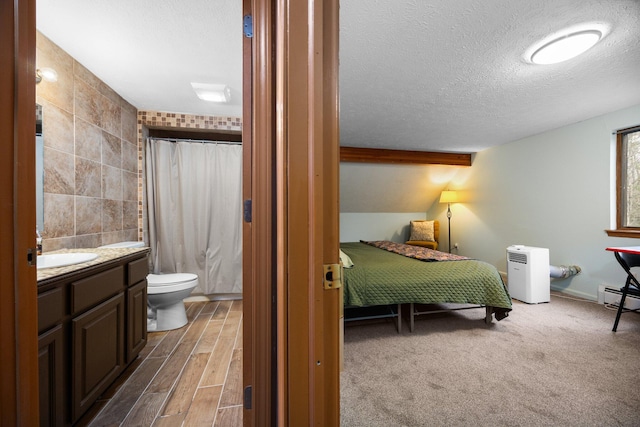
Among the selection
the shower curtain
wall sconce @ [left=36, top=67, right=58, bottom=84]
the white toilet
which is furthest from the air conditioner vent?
wall sconce @ [left=36, top=67, right=58, bottom=84]

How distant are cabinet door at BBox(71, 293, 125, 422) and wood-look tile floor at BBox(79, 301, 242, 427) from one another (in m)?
0.12

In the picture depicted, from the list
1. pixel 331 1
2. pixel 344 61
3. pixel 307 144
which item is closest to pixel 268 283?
pixel 307 144

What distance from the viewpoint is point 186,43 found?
1764 mm

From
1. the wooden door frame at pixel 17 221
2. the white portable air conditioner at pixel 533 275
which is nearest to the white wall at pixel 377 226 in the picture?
the white portable air conditioner at pixel 533 275

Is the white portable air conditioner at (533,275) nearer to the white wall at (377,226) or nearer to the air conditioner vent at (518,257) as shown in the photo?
the air conditioner vent at (518,257)

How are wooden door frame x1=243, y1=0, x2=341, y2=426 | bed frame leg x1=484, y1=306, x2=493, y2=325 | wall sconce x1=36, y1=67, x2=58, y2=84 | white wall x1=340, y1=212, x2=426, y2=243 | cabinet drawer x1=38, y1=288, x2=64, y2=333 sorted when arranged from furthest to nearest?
white wall x1=340, y1=212, x2=426, y2=243, bed frame leg x1=484, y1=306, x2=493, y2=325, wall sconce x1=36, y1=67, x2=58, y2=84, cabinet drawer x1=38, y1=288, x2=64, y2=333, wooden door frame x1=243, y1=0, x2=341, y2=426

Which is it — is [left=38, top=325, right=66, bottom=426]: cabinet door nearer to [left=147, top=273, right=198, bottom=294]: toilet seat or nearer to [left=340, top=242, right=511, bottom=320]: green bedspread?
[left=147, top=273, right=198, bottom=294]: toilet seat

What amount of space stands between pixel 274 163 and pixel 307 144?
0.34m

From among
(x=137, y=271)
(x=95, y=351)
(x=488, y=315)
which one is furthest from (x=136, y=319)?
(x=488, y=315)

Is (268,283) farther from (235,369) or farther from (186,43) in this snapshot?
(186,43)

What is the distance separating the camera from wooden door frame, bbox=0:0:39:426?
77 cm

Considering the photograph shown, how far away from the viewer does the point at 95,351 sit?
135cm

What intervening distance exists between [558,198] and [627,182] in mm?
614

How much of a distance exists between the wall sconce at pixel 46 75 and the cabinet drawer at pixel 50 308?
140cm
